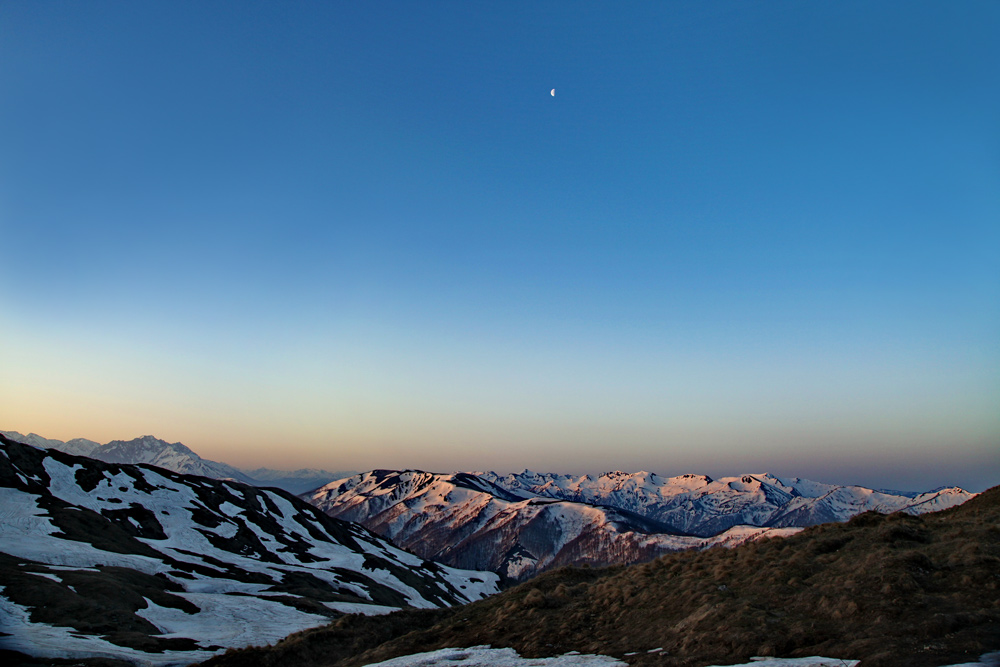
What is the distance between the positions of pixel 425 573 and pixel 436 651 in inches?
5866

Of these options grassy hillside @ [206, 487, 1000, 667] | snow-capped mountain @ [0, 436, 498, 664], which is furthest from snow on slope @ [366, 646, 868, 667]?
snow-capped mountain @ [0, 436, 498, 664]

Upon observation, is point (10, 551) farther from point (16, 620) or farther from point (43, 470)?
point (43, 470)

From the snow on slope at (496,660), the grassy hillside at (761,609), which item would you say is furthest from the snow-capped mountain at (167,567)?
the snow on slope at (496,660)

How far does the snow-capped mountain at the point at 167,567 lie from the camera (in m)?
41.4

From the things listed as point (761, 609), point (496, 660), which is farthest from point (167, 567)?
point (761, 609)

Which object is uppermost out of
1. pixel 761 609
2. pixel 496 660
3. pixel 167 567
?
pixel 761 609

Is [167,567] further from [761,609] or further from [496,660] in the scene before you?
[761,609]

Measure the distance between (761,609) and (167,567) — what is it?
81563 millimetres

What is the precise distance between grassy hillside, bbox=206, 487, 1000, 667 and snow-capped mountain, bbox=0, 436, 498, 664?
16.2 metres

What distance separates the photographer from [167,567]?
245 ft

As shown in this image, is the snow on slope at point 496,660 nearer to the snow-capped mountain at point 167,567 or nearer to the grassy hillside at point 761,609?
the grassy hillside at point 761,609

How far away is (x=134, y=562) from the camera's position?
7156 centimetres

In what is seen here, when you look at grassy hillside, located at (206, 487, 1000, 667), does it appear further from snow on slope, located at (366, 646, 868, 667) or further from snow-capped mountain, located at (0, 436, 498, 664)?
snow-capped mountain, located at (0, 436, 498, 664)

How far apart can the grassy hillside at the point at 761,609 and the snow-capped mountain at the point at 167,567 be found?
16.2 metres
